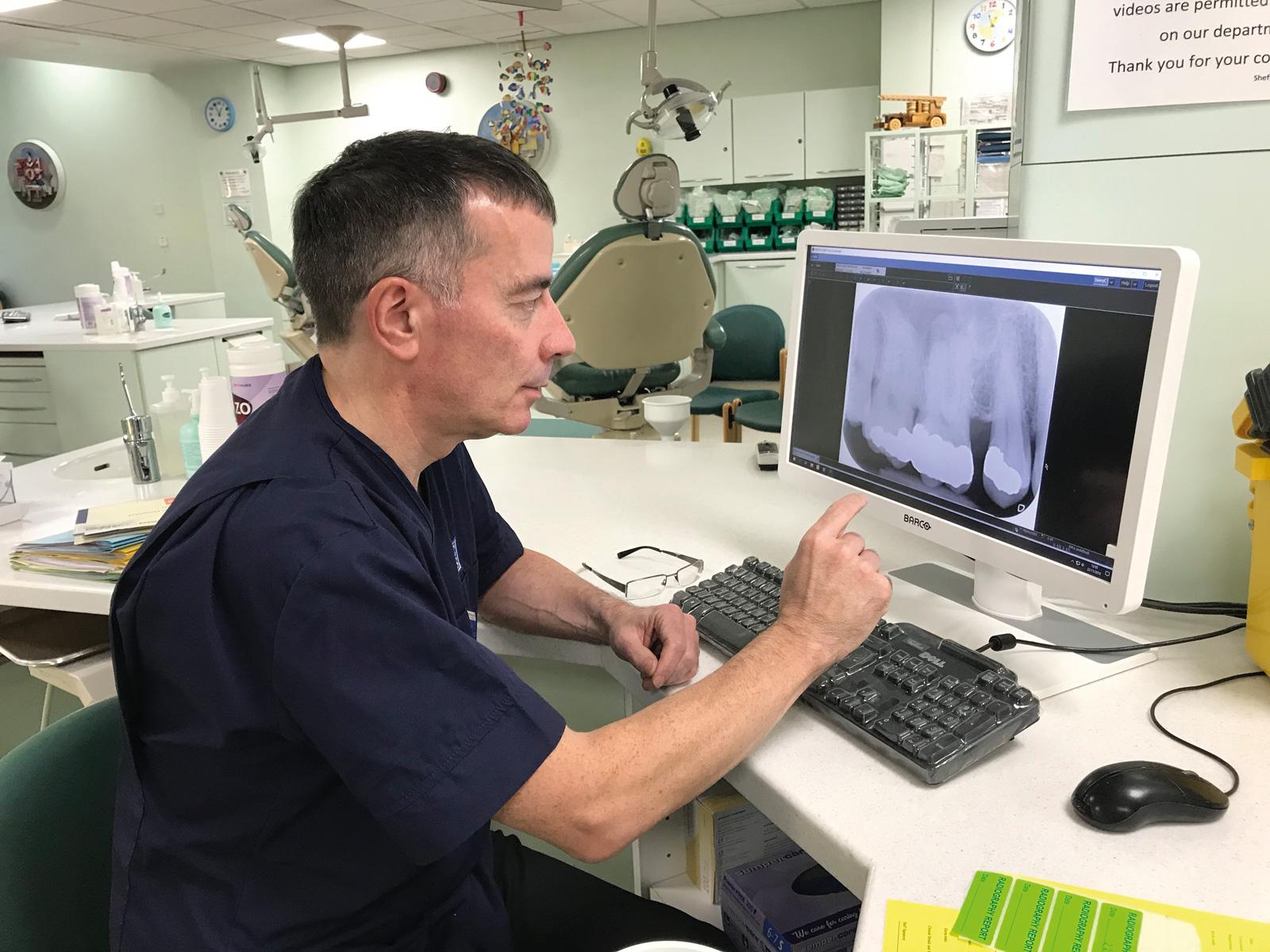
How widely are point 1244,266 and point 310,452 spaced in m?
0.99

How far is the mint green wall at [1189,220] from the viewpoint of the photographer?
1015 millimetres

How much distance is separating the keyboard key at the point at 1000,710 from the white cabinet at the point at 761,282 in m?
4.95

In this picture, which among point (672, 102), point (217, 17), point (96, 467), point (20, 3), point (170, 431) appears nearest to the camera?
point (170, 431)

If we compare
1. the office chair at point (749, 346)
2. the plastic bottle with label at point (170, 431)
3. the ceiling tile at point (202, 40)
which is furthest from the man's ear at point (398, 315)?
the ceiling tile at point (202, 40)

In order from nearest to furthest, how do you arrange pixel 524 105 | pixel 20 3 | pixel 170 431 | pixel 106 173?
pixel 170 431
pixel 20 3
pixel 524 105
pixel 106 173

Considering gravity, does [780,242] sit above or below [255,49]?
below

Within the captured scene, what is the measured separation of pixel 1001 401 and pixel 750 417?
228 cm

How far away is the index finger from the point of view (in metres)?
0.93

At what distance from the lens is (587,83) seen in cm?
646

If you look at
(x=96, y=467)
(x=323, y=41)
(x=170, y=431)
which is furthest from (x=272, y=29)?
(x=170, y=431)

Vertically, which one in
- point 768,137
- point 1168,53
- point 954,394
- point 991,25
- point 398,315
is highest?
point 991,25

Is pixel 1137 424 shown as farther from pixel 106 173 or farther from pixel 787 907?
pixel 106 173

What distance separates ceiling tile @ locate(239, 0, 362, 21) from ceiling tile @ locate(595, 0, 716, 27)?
4.73ft

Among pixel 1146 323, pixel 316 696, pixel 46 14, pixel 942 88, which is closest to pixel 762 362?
pixel 942 88
